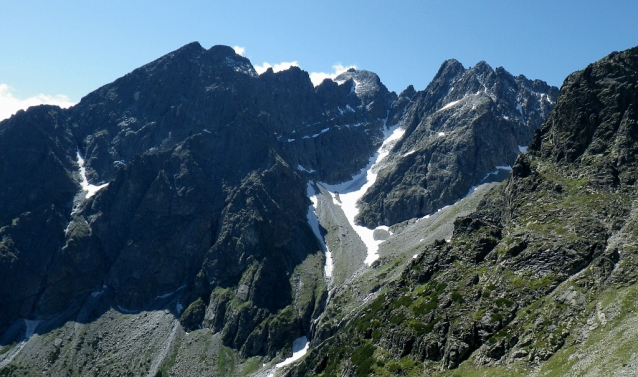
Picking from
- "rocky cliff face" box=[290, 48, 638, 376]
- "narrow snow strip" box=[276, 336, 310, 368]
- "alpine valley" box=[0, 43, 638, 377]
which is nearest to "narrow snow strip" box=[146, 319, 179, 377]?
"alpine valley" box=[0, 43, 638, 377]

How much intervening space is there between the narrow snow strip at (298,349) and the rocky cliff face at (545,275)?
33.1 m

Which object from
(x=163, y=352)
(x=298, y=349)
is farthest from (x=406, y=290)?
(x=163, y=352)

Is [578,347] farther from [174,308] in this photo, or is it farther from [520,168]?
[174,308]

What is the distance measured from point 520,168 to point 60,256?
580ft

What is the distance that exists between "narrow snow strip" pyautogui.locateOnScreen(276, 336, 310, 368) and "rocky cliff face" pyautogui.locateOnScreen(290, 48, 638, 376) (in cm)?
3307

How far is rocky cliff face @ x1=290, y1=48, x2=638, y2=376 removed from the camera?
157 ft

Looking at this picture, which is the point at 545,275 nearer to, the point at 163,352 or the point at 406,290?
the point at 406,290

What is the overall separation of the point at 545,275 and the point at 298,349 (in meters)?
99.9

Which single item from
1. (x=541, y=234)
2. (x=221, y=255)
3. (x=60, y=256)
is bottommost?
(x=541, y=234)

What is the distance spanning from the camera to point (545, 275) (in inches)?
2507

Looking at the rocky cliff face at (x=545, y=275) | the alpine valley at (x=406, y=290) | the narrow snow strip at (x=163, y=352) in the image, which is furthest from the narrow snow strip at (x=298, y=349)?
the narrow snow strip at (x=163, y=352)

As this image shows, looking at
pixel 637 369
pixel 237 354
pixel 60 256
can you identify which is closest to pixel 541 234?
pixel 637 369

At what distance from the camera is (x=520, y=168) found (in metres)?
96.9

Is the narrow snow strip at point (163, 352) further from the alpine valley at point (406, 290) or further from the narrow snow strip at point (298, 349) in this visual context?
the narrow snow strip at point (298, 349)
